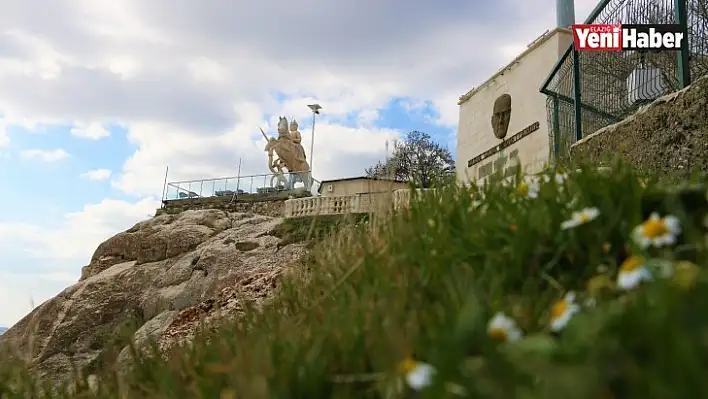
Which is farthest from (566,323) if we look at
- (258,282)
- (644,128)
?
(258,282)

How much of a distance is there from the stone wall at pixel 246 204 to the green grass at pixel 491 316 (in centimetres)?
2549

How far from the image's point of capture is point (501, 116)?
1825 cm

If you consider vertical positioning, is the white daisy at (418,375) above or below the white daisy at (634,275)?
below

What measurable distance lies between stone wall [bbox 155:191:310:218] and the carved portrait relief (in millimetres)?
12062

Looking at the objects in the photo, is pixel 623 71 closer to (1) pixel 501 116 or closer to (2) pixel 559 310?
(2) pixel 559 310

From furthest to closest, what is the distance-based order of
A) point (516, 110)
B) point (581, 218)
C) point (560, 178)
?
point (516, 110) → point (560, 178) → point (581, 218)

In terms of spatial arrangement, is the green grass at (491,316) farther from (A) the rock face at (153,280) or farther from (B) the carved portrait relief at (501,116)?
(B) the carved portrait relief at (501,116)

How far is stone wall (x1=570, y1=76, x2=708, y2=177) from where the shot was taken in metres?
4.27

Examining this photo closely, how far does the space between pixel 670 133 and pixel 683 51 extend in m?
0.86

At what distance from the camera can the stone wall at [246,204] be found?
95.5ft

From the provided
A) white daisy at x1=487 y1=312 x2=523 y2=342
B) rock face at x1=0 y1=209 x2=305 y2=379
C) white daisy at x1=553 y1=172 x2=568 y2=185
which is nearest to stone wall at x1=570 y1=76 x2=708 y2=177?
white daisy at x1=553 y1=172 x2=568 y2=185

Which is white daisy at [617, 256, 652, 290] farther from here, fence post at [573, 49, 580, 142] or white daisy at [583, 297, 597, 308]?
fence post at [573, 49, 580, 142]

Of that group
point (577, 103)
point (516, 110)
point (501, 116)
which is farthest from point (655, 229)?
point (501, 116)

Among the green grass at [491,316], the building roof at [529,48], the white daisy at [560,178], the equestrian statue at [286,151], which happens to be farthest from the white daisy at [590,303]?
the equestrian statue at [286,151]
